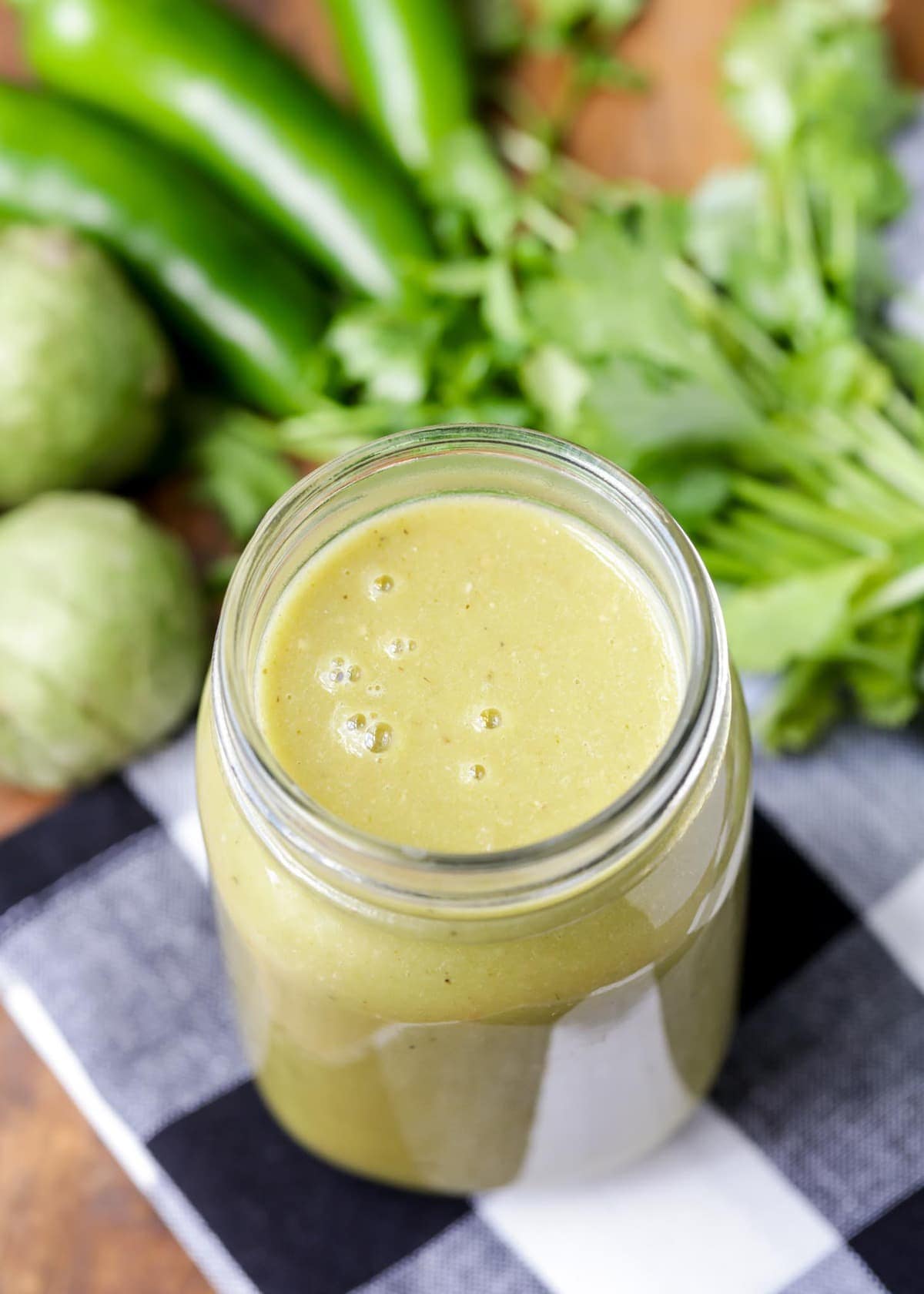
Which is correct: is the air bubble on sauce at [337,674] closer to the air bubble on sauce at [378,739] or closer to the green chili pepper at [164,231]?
the air bubble on sauce at [378,739]

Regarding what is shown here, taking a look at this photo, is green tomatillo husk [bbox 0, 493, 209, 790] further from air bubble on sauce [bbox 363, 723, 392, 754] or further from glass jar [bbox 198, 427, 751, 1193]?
air bubble on sauce [bbox 363, 723, 392, 754]

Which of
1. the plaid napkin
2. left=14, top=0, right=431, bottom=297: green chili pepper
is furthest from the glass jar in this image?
left=14, top=0, right=431, bottom=297: green chili pepper

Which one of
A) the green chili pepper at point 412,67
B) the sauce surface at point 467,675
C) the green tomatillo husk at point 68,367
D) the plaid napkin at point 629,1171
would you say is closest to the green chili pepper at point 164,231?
the green tomatillo husk at point 68,367

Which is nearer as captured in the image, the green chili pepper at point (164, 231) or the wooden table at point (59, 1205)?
the wooden table at point (59, 1205)

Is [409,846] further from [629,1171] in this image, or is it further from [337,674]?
[629,1171]

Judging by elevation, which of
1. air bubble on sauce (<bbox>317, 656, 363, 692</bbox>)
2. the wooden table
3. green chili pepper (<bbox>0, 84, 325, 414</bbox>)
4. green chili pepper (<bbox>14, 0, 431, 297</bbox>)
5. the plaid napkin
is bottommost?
the wooden table

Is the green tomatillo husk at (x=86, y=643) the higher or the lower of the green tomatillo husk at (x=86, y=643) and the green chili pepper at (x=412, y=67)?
the lower

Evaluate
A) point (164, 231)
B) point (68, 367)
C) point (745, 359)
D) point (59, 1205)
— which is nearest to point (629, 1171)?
point (59, 1205)
